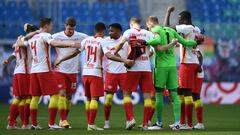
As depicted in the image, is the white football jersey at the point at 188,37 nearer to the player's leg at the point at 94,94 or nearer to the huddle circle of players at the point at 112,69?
the huddle circle of players at the point at 112,69

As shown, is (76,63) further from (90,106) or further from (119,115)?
(119,115)

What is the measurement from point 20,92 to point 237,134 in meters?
5.23

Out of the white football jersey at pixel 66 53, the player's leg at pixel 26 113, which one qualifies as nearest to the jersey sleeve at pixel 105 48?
the white football jersey at pixel 66 53

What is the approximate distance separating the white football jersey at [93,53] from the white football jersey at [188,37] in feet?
5.97

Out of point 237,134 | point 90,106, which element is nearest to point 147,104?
point 90,106

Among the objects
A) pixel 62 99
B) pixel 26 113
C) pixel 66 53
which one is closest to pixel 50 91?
pixel 62 99

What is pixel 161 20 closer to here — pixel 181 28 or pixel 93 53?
pixel 181 28

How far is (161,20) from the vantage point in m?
33.1

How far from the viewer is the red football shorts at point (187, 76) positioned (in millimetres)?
18167

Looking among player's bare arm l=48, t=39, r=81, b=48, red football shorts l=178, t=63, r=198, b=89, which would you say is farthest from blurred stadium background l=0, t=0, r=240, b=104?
player's bare arm l=48, t=39, r=81, b=48

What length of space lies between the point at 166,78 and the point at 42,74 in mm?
2764

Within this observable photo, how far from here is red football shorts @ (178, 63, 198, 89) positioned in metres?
18.2

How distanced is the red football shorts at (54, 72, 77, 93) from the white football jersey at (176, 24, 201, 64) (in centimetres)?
259

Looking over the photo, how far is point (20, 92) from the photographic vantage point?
18.3m
